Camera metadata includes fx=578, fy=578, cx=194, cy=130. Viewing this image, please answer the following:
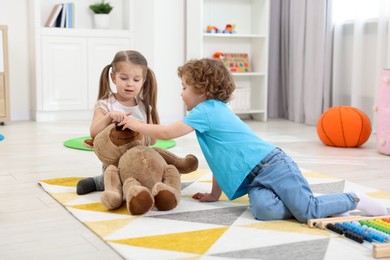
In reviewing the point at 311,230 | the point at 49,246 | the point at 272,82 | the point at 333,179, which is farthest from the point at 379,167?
the point at 272,82

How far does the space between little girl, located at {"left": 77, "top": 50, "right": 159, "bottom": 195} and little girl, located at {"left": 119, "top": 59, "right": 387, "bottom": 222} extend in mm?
203

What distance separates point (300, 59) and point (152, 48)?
3.96 ft

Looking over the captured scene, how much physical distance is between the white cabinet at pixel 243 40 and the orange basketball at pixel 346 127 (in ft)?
4.54

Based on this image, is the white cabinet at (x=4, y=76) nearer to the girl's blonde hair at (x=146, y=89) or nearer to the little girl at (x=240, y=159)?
the girl's blonde hair at (x=146, y=89)

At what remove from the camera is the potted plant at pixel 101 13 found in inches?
192

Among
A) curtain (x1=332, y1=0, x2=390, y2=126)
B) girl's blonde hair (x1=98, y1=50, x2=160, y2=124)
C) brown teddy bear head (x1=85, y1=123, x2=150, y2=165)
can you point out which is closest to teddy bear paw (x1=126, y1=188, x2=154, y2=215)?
brown teddy bear head (x1=85, y1=123, x2=150, y2=165)

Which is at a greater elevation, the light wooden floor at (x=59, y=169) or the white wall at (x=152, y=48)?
the white wall at (x=152, y=48)

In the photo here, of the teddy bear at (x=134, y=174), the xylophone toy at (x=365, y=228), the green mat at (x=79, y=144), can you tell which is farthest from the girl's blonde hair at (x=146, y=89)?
the green mat at (x=79, y=144)

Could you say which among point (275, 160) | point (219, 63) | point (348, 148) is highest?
point (219, 63)

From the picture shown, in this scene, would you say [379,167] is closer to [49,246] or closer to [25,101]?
[49,246]

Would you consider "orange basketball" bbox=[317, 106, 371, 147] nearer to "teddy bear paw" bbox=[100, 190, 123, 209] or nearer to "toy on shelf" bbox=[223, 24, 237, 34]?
"toy on shelf" bbox=[223, 24, 237, 34]

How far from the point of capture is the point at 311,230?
1.73 m

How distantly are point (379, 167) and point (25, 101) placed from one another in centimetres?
311

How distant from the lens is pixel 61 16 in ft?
15.6
